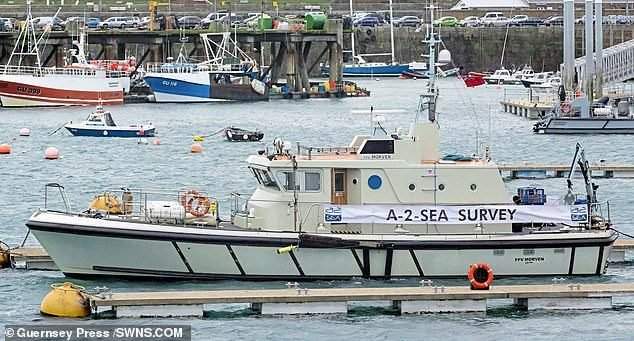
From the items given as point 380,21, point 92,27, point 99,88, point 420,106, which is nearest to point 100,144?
point 99,88

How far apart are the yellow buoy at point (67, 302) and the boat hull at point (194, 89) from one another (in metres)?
63.7

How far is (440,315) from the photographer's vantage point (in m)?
28.4

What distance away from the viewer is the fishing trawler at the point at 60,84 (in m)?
87.7

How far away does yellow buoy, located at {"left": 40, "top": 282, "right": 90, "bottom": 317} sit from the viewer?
1104 inches

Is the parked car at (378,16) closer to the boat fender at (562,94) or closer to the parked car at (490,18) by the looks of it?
the parked car at (490,18)

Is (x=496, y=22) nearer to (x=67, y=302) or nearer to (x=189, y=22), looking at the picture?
(x=189, y=22)

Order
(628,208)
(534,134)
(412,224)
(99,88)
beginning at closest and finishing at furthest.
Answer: (412,224)
(628,208)
(534,134)
(99,88)

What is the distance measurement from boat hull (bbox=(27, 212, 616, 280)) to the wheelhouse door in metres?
0.92

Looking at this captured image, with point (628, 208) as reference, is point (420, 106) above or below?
above

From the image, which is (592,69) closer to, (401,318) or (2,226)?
(2,226)

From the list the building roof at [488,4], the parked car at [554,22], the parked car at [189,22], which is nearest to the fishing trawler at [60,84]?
the parked car at [189,22]

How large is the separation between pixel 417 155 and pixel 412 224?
1185 mm

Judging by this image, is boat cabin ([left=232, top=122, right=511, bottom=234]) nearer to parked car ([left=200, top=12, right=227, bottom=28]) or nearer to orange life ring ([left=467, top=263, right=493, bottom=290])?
orange life ring ([left=467, top=263, right=493, bottom=290])

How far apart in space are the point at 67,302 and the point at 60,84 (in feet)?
201
